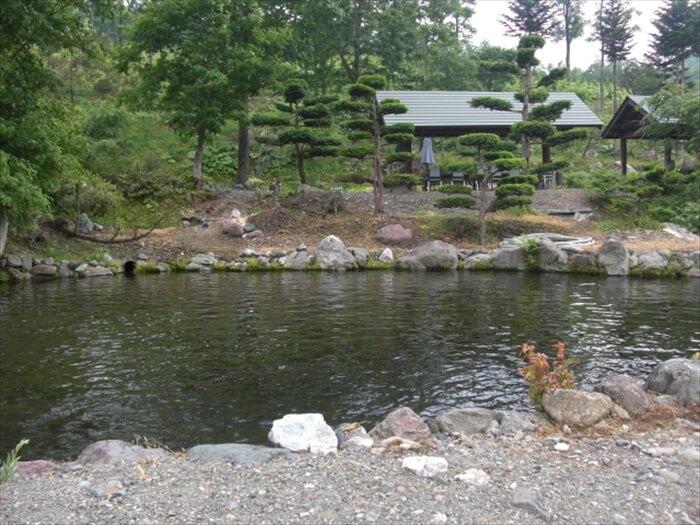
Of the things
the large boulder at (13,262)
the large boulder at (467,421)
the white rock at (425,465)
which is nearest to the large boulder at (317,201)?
the large boulder at (13,262)

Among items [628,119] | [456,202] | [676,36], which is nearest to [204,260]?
[456,202]

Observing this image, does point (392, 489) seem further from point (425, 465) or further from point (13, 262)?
point (13, 262)

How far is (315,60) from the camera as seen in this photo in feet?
102

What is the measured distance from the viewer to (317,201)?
2144 centimetres

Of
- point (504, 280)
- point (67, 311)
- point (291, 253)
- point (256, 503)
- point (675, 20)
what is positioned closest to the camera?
point (256, 503)

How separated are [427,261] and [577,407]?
12.3 metres

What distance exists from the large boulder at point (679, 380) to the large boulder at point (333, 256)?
38.4 ft

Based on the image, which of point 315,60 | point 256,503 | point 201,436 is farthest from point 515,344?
point 315,60

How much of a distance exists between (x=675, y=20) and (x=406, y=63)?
→ 17.5m

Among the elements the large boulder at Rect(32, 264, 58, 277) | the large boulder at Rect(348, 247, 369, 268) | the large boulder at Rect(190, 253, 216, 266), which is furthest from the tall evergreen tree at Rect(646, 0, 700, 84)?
the large boulder at Rect(32, 264, 58, 277)

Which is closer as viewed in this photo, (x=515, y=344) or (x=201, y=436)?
(x=201, y=436)

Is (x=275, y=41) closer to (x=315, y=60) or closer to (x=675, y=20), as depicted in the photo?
(x=315, y=60)

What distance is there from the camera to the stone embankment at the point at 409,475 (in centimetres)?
349

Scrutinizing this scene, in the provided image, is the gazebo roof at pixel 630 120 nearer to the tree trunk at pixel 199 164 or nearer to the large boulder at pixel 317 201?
the large boulder at pixel 317 201
